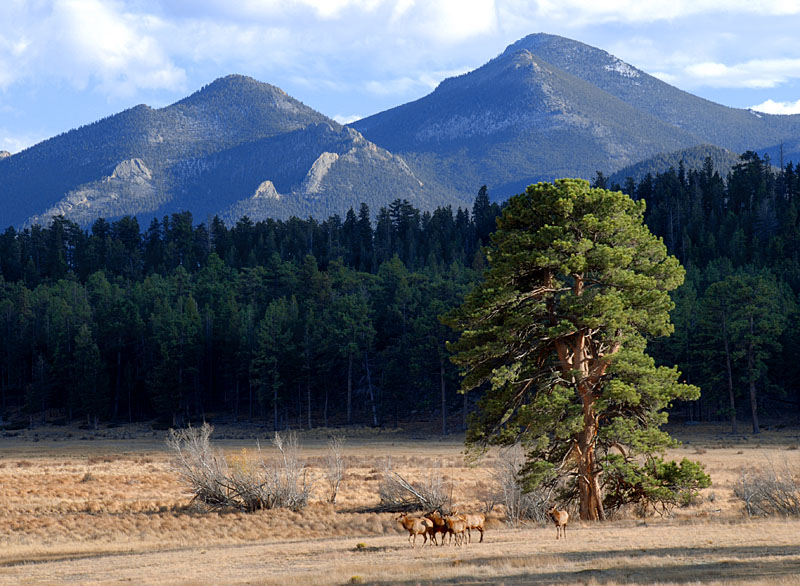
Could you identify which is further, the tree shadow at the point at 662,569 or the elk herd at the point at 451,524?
the elk herd at the point at 451,524

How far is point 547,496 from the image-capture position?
26688mm

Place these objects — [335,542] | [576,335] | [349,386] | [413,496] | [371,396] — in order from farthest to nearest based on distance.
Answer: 1. [371,396]
2. [349,386]
3. [413,496]
4. [576,335]
5. [335,542]

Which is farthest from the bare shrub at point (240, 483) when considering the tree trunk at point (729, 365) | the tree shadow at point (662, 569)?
the tree trunk at point (729, 365)

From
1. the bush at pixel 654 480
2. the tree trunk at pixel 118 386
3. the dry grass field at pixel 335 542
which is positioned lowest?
the dry grass field at pixel 335 542

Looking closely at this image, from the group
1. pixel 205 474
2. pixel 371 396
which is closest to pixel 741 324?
pixel 371 396

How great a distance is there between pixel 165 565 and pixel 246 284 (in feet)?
336

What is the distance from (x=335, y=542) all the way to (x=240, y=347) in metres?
72.4

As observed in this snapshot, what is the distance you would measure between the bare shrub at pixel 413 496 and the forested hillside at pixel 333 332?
159 feet

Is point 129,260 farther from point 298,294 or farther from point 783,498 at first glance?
point 783,498

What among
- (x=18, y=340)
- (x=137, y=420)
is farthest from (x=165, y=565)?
(x=18, y=340)

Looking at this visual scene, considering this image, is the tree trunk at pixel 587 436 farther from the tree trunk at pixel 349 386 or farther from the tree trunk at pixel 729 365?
the tree trunk at pixel 349 386

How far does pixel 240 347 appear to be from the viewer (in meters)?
93.1

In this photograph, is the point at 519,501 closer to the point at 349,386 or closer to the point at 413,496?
the point at 413,496

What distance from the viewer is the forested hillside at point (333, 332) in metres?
75.2
